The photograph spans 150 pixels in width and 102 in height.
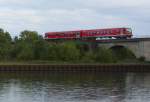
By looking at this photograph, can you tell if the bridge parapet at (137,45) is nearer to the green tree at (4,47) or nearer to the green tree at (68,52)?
the green tree at (68,52)

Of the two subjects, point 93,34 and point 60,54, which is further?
point 93,34

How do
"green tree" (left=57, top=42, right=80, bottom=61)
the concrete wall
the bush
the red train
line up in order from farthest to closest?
"green tree" (left=57, top=42, right=80, bottom=61) → the concrete wall → the red train → the bush

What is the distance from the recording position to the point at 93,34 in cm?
14125

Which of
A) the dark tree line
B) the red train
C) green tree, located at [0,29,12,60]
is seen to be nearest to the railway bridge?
the red train

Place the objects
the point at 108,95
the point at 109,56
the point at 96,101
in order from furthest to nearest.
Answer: the point at 109,56 → the point at 108,95 → the point at 96,101

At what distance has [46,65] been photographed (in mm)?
123688

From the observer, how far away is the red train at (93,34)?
135 meters

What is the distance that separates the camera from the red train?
13462 cm

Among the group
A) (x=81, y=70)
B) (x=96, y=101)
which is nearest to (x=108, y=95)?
(x=96, y=101)

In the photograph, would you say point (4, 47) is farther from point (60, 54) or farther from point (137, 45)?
point (137, 45)

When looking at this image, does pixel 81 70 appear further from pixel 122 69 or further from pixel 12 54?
pixel 12 54

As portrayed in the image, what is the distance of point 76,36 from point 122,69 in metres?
27.2

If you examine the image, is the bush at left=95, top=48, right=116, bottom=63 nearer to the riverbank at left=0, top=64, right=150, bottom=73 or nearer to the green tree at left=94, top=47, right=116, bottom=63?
the green tree at left=94, top=47, right=116, bottom=63

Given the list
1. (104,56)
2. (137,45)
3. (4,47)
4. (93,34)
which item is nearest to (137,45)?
(137,45)
